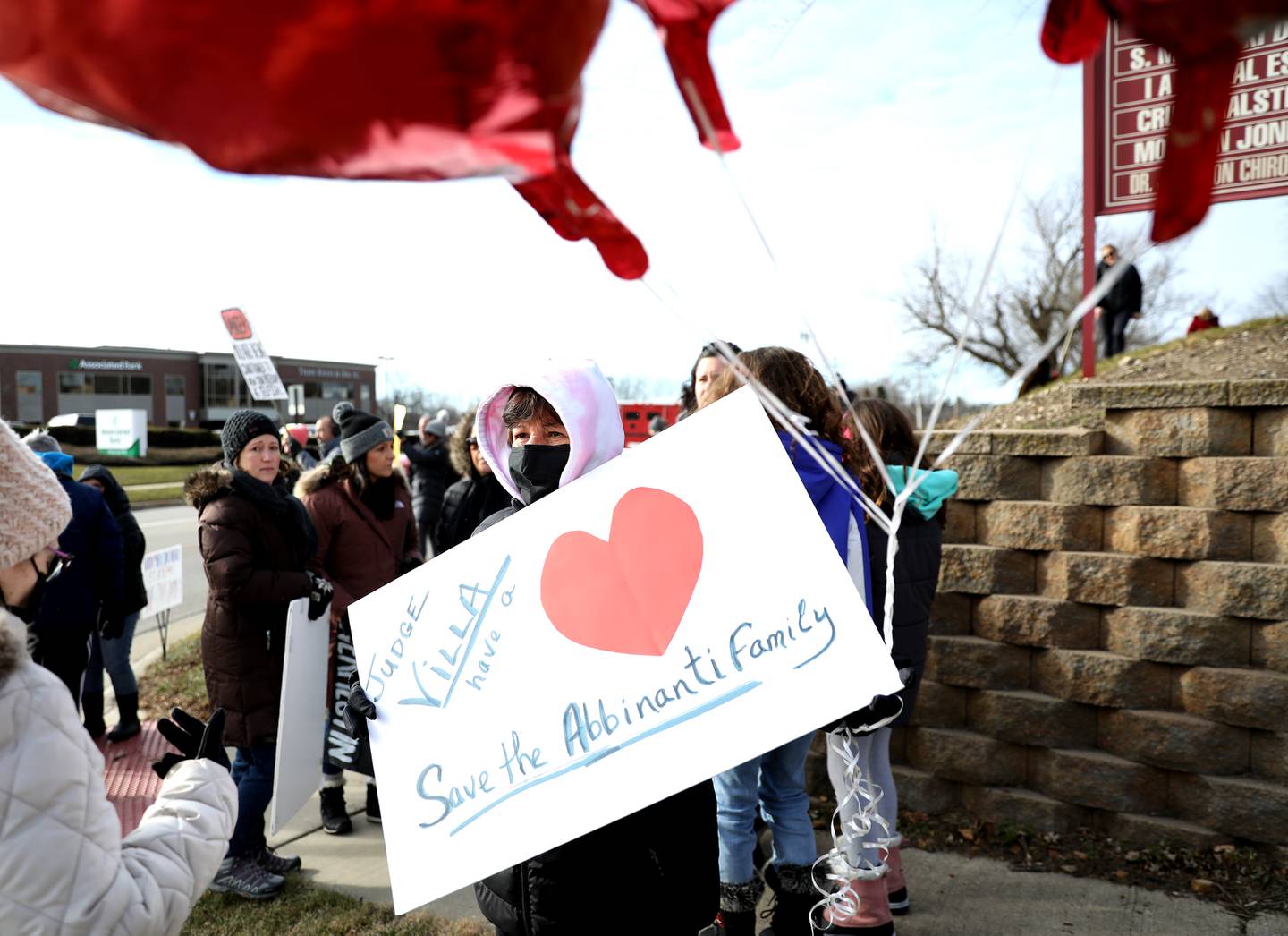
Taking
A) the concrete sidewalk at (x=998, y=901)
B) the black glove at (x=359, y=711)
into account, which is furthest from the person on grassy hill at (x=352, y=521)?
the black glove at (x=359, y=711)

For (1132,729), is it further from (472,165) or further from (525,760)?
(472,165)

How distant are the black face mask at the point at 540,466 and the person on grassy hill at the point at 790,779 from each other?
0.69 m

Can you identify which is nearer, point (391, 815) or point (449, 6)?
point (449, 6)

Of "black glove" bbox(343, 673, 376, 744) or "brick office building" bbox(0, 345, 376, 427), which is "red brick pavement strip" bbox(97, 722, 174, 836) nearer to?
"black glove" bbox(343, 673, 376, 744)

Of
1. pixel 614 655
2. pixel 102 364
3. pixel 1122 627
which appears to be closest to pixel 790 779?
A: pixel 614 655

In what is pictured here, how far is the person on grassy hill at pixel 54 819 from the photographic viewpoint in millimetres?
1235

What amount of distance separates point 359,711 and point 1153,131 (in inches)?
156

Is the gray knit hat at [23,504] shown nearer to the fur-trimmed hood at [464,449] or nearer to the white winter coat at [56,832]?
the white winter coat at [56,832]

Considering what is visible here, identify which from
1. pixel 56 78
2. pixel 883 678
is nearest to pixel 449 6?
pixel 56 78

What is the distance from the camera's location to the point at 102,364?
176 ft

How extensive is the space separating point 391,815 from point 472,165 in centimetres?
150

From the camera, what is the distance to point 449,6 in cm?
64

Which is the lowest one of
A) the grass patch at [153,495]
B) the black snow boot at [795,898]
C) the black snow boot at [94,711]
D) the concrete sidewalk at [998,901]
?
the grass patch at [153,495]

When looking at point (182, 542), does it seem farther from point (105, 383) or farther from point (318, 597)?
point (105, 383)
